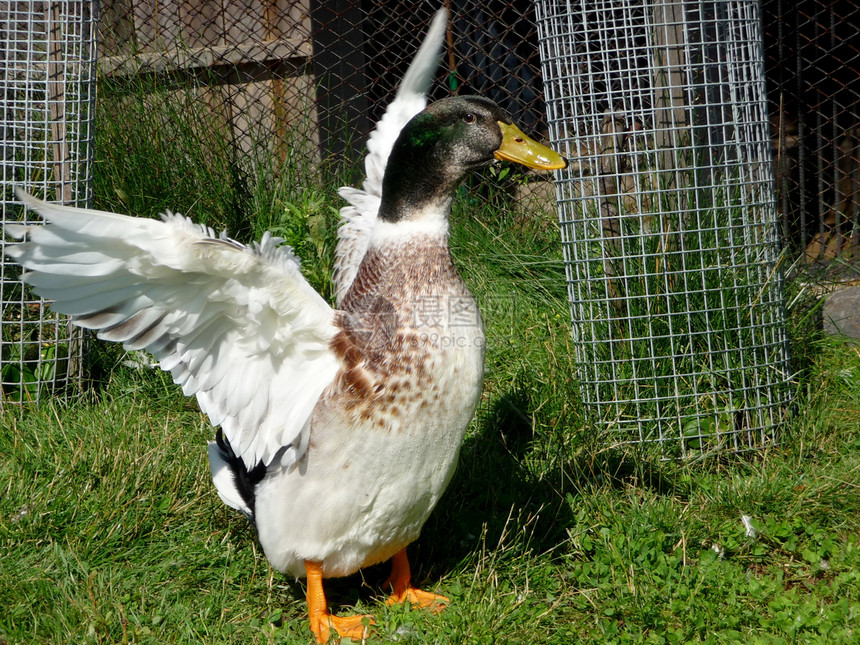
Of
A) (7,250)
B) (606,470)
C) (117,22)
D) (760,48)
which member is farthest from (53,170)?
(760,48)

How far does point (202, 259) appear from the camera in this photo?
2.31 m

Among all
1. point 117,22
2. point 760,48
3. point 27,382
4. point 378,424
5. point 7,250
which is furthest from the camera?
point 117,22

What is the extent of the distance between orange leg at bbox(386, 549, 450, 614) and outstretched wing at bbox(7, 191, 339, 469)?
62 centimetres

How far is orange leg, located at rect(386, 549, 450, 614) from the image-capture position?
294cm

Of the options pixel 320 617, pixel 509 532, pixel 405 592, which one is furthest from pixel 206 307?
pixel 509 532

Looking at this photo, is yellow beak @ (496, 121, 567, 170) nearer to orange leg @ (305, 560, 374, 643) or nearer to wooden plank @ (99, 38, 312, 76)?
orange leg @ (305, 560, 374, 643)

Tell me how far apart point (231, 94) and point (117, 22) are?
83 centimetres

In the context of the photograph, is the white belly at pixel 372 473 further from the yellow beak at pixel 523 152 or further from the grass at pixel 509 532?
the yellow beak at pixel 523 152

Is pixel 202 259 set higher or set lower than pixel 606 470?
higher

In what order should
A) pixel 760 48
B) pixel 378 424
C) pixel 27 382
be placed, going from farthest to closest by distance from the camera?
pixel 27 382, pixel 760 48, pixel 378 424

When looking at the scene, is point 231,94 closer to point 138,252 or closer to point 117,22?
point 117,22

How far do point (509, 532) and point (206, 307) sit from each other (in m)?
1.40

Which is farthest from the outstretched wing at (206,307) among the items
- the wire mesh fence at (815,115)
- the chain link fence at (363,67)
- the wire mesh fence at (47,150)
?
the wire mesh fence at (815,115)

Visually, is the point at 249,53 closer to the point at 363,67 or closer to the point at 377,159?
the point at 363,67
